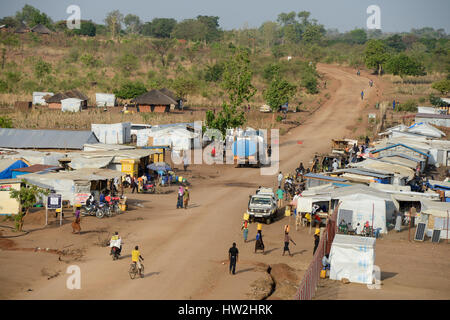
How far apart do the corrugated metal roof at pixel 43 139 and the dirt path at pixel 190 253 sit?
11.1 metres

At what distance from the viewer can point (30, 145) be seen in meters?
43.9

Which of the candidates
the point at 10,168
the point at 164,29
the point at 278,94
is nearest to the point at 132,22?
the point at 164,29

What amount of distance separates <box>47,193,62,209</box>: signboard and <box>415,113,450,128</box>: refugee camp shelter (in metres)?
41.2

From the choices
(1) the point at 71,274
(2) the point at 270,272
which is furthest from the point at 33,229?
(2) the point at 270,272

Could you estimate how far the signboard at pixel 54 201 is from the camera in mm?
25891

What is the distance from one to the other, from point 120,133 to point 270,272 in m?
31.0

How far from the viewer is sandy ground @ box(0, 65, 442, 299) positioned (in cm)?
1870

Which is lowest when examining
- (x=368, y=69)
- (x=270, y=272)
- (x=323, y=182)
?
(x=270, y=272)

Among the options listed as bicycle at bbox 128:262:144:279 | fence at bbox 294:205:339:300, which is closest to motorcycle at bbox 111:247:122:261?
bicycle at bbox 128:262:144:279

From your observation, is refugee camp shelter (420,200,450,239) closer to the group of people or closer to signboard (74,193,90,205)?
the group of people

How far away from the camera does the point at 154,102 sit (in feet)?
211

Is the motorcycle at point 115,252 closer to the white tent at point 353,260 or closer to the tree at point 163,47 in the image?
the white tent at point 353,260
